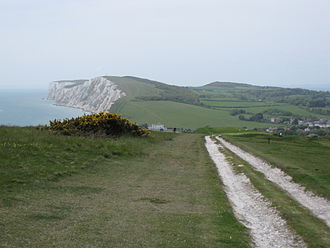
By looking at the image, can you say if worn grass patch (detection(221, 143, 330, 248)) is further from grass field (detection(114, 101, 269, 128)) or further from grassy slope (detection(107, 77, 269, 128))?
grassy slope (detection(107, 77, 269, 128))

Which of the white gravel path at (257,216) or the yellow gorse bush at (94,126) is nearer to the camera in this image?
the white gravel path at (257,216)

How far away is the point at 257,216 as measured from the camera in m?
15.8

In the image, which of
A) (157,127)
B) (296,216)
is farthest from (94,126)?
(157,127)

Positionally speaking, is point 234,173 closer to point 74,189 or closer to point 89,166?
point 89,166

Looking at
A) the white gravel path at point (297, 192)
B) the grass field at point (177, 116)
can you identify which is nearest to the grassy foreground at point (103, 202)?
the white gravel path at point (297, 192)

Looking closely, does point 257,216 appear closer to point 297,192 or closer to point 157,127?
point 297,192

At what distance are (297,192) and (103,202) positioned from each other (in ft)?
37.7

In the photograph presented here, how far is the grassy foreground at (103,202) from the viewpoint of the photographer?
1094cm

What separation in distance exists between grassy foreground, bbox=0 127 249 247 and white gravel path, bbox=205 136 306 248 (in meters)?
0.64

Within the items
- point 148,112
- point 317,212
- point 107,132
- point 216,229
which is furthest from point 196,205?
point 148,112

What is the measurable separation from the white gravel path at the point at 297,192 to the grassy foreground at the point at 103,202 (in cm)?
397


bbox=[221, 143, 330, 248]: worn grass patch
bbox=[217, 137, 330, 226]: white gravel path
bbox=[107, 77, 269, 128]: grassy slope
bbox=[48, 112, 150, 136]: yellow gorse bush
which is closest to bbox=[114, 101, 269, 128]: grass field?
bbox=[107, 77, 269, 128]: grassy slope

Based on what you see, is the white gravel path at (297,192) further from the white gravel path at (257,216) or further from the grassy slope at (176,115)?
the grassy slope at (176,115)

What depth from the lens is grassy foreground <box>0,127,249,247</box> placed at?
1094 cm
